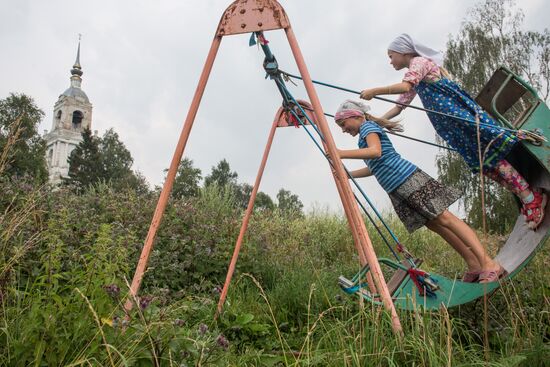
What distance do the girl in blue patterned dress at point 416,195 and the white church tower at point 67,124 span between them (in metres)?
61.8

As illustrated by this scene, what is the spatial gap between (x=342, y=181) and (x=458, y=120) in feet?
3.11

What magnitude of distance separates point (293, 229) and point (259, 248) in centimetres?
220

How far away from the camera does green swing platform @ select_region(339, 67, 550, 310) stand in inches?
92.7

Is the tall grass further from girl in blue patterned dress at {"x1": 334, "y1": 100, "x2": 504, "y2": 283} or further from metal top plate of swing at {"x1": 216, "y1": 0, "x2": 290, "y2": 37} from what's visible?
metal top plate of swing at {"x1": 216, "y1": 0, "x2": 290, "y2": 37}

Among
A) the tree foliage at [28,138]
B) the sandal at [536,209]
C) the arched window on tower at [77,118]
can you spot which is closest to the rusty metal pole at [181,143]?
the sandal at [536,209]

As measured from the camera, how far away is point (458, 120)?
8.20 feet

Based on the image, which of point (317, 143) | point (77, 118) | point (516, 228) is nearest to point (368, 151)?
point (317, 143)

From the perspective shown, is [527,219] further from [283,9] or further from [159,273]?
[159,273]

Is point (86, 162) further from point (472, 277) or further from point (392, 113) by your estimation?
point (472, 277)

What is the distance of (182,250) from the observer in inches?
145

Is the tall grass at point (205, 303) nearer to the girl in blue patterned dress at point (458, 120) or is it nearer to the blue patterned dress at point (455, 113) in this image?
the girl in blue patterned dress at point (458, 120)

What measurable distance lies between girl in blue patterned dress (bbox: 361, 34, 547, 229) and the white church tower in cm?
6197

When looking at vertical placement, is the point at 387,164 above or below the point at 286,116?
below

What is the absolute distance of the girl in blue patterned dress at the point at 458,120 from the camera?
249cm
